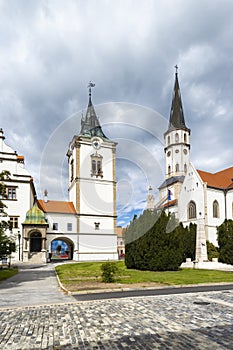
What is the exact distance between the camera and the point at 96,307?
9672 millimetres

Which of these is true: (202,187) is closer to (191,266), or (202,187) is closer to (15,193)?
(191,266)

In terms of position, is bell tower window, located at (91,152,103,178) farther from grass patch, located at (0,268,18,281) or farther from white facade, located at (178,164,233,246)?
grass patch, located at (0,268,18,281)

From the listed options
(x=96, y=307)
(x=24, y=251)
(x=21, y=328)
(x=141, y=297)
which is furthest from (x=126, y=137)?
(x=24, y=251)

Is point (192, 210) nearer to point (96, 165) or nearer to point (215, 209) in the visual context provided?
point (215, 209)

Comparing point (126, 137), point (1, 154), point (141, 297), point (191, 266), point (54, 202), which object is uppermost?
point (1, 154)

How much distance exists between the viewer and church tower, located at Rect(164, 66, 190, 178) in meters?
71.9

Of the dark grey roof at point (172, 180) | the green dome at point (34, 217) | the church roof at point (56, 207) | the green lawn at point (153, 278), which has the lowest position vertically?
the green lawn at point (153, 278)

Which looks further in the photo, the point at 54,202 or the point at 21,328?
the point at 54,202

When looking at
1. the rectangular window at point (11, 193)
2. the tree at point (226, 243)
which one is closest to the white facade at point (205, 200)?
the tree at point (226, 243)

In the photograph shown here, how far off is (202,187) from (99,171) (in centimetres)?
1876

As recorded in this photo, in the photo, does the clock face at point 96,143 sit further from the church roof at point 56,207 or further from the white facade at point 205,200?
the white facade at point 205,200

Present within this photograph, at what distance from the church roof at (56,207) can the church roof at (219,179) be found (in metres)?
22.7

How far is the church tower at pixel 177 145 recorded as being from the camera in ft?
236

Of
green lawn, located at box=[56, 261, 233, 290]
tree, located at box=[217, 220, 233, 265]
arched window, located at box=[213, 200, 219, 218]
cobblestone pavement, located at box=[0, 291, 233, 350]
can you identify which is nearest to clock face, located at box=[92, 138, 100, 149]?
arched window, located at box=[213, 200, 219, 218]
